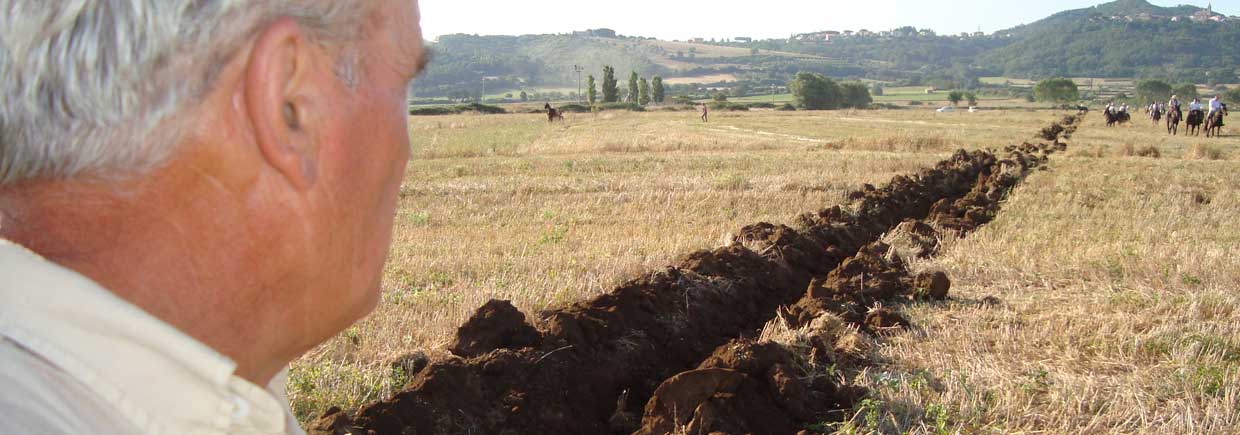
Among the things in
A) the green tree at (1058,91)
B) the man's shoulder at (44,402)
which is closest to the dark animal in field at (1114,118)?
the man's shoulder at (44,402)

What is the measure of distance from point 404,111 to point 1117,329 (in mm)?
5993

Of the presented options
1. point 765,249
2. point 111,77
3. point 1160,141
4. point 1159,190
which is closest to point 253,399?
point 111,77

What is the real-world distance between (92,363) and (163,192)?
21 cm

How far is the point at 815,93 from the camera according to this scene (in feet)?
338

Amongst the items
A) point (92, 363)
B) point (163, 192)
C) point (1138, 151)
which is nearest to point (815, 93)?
point (1138, 151)

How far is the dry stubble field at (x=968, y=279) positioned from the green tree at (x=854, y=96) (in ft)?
298

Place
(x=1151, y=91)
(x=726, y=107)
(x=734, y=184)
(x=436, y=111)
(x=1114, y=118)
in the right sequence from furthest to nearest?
(x=1151, y=91) → (x=726, y=107) → (x=436, y=111) → (x=1114, y=118) → (x=734, y=184)

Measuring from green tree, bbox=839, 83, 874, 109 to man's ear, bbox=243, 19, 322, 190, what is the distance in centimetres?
10958

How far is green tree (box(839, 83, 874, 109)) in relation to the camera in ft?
354

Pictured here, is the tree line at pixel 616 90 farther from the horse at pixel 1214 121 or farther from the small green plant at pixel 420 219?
the small green plant at pixel 420 219

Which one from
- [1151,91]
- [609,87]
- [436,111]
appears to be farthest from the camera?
[1151,91]

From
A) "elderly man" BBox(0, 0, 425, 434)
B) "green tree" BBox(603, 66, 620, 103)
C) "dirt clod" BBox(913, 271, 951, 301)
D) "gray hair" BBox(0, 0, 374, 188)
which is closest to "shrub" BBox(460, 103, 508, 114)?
"green tree" BBox(603, 66, 620, 103)

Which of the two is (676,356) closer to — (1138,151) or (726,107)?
(1138,151)

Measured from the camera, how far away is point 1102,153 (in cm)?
2359
